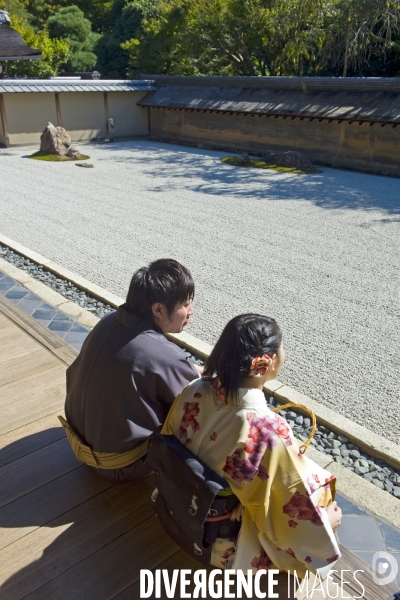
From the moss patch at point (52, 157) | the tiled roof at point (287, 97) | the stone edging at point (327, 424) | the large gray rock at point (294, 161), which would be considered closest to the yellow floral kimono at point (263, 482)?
the stone edging at point (327, 424)

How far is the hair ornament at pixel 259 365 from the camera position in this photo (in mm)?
1526

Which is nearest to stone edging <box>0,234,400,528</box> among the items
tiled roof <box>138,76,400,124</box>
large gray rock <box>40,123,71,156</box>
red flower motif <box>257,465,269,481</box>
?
red flower motif <box>257,465,269,481</box>

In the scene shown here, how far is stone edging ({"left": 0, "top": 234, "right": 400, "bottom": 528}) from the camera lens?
2312 mm

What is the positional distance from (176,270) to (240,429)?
69 centimetres

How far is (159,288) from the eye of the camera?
74.7 inches

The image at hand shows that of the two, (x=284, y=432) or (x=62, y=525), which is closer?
(x=284, y=432)

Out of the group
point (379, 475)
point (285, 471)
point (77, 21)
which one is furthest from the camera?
point (77, 21)

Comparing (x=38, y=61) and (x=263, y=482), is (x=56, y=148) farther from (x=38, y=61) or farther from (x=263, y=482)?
(x=263, y=482)

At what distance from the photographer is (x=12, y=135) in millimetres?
15164

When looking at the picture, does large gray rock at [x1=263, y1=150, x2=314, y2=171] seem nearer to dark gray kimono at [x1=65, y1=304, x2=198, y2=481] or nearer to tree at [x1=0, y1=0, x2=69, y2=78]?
dark gray kimono at [x1=65, y1=304, x2=198, y2=481]

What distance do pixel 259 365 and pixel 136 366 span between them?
563mm

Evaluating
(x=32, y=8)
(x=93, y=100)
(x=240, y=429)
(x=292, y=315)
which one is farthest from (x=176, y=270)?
(x=32, y=8)

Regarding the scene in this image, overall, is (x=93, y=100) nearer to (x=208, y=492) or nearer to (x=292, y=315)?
(x=292, y=315)

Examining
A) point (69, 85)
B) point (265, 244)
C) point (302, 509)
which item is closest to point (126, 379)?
point (302, 509)
